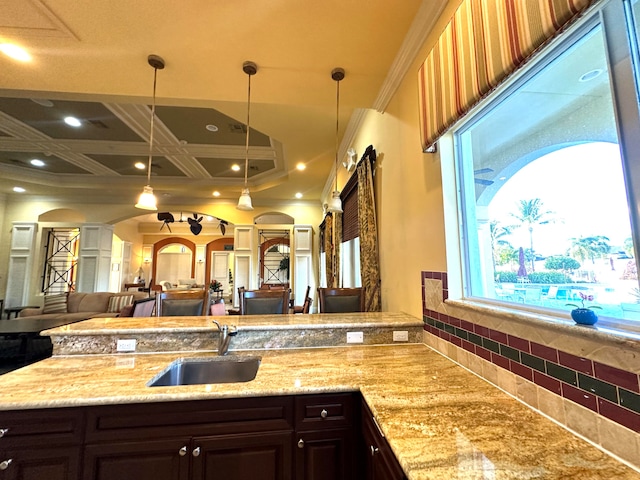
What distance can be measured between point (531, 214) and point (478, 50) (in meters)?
0.73

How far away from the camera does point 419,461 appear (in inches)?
30.5

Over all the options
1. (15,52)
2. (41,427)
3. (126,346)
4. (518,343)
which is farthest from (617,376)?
(15,52)

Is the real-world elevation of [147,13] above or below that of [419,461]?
above

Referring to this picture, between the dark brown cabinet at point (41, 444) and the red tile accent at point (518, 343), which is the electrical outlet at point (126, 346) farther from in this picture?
the red tile accent at point (518, 343)

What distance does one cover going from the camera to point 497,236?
4.73ft

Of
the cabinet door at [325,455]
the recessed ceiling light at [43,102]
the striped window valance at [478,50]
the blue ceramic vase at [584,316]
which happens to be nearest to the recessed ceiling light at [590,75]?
the striped window valance at [478,50]

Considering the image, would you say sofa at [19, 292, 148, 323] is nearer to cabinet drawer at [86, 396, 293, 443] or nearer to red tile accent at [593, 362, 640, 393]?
cabinet drawer at [86, 396, 293, 443]

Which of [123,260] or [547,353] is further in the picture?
[123,260]

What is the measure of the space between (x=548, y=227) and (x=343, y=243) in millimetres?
3685

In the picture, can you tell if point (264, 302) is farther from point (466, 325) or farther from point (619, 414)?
point (619, 414)

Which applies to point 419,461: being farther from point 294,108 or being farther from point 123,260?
point 123,260

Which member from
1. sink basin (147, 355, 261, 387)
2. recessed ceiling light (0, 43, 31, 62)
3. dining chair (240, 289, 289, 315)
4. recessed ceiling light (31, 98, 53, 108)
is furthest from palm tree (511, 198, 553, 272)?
recessed ceiling light (31, 98, 53, 108)

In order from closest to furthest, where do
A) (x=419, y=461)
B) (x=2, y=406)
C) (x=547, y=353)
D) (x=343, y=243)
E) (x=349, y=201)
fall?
(x=419, y=461), (x=547, y=353), (x=2, y=406), (x=349, y=201), (x=343, y=243)

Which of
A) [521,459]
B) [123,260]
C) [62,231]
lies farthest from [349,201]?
[123,260]
